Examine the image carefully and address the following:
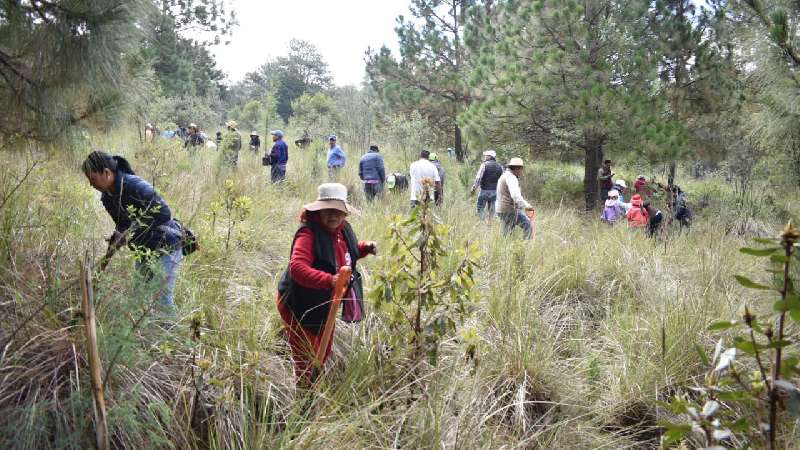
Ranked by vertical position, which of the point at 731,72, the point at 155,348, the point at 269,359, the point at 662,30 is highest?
the point at 662,30

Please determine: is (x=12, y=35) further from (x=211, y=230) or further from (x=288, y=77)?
(x=288, y=77)

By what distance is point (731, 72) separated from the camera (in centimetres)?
1305

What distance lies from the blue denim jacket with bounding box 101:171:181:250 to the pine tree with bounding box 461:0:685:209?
9278 millimetres

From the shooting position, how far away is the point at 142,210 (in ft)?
11.2

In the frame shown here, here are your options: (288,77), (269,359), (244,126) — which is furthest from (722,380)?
(288,77)

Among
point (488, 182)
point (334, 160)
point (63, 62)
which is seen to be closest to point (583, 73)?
point (488, 182)

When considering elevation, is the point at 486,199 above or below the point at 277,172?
below

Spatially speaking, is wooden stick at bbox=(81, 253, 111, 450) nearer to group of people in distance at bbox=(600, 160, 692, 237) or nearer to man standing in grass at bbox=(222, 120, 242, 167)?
man standing in grass at bbox=(222, 120, 242, 167)

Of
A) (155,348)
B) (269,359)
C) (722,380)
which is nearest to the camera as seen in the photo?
(722,380)

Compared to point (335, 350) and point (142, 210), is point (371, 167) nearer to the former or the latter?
point (142, 210)

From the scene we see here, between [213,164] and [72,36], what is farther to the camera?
[213,164]

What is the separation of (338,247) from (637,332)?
2.45m

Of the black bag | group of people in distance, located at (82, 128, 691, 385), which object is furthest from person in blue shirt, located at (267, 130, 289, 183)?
group of people in distance, located at (82, 128, 691, 385)

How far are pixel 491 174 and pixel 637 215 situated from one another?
244 centimetres
